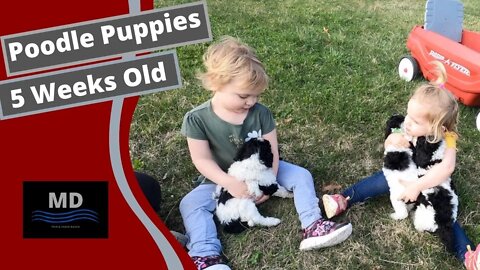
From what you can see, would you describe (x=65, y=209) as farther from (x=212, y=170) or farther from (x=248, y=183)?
(x=248, y=183)

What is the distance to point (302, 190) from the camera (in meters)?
2.68

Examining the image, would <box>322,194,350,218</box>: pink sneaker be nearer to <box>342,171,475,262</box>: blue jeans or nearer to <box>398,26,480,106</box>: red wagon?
<box>342,171,475,262</box>: blue jeans

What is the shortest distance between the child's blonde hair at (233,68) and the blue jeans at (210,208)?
529 mm

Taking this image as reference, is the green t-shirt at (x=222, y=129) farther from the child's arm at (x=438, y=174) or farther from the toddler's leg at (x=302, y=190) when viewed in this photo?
the child's arm at (x=438, y=174)

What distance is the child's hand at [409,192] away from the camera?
8.49 feet

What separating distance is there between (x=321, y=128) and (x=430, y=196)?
3.26 ft

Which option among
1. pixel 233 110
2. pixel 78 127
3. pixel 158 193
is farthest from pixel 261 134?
pixel 78 127

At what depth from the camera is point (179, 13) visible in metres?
1.92

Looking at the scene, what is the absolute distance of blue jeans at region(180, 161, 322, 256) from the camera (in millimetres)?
2477

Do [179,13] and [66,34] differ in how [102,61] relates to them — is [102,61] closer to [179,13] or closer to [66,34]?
[66,34]

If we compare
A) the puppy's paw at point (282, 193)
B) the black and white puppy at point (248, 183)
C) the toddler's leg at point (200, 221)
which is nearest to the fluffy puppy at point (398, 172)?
the puppy's paw at point (282, 193)

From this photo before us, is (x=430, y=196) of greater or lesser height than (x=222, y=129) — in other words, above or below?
below

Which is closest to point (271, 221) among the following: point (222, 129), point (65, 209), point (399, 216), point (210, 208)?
point (210, 208)

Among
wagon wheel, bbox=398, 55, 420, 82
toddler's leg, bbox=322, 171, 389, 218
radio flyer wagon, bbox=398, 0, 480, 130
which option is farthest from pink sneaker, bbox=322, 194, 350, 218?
wagon wheel, bbox=398, 55, 420, 82
